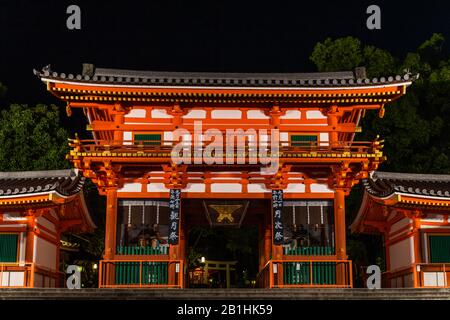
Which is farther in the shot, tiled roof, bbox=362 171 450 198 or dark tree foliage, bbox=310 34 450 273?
dark tree foliage, bbox=310 34 450 273

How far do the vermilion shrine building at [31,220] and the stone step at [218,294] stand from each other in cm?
392

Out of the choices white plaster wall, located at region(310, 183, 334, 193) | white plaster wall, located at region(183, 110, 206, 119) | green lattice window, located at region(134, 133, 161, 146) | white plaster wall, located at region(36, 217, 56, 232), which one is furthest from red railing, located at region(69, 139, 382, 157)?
white plaster wall, located at region(36, 217, 56, 232)

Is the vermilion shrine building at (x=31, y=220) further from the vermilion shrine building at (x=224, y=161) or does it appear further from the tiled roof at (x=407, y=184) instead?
the tiled roof at (x=407, y=184)

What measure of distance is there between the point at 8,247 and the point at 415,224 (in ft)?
49.2

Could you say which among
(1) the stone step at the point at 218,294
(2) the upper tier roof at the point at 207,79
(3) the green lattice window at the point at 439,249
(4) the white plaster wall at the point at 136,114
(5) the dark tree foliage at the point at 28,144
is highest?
(5) the dark tree foliage at the point at 28,144

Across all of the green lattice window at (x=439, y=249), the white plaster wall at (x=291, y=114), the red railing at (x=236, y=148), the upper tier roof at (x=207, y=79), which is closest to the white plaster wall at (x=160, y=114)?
the upper tier roof at (x=207, y=79)

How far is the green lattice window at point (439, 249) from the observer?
23.6 metres

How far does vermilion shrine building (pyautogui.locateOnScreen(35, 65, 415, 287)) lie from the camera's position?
878 inches

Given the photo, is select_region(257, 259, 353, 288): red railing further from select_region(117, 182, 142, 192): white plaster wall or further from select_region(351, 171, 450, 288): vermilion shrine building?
select_region(117, 182, 142, 192): white plaster wall

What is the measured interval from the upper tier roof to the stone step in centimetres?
770

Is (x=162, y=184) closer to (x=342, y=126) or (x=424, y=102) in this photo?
(x=342, y=126)

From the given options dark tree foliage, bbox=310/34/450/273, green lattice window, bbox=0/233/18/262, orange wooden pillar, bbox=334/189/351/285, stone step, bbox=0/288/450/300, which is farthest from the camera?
dark tree foliage, bbox=310/34/450/273

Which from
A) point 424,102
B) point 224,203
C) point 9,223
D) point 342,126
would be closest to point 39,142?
point 9,223

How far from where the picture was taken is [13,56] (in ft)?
238
